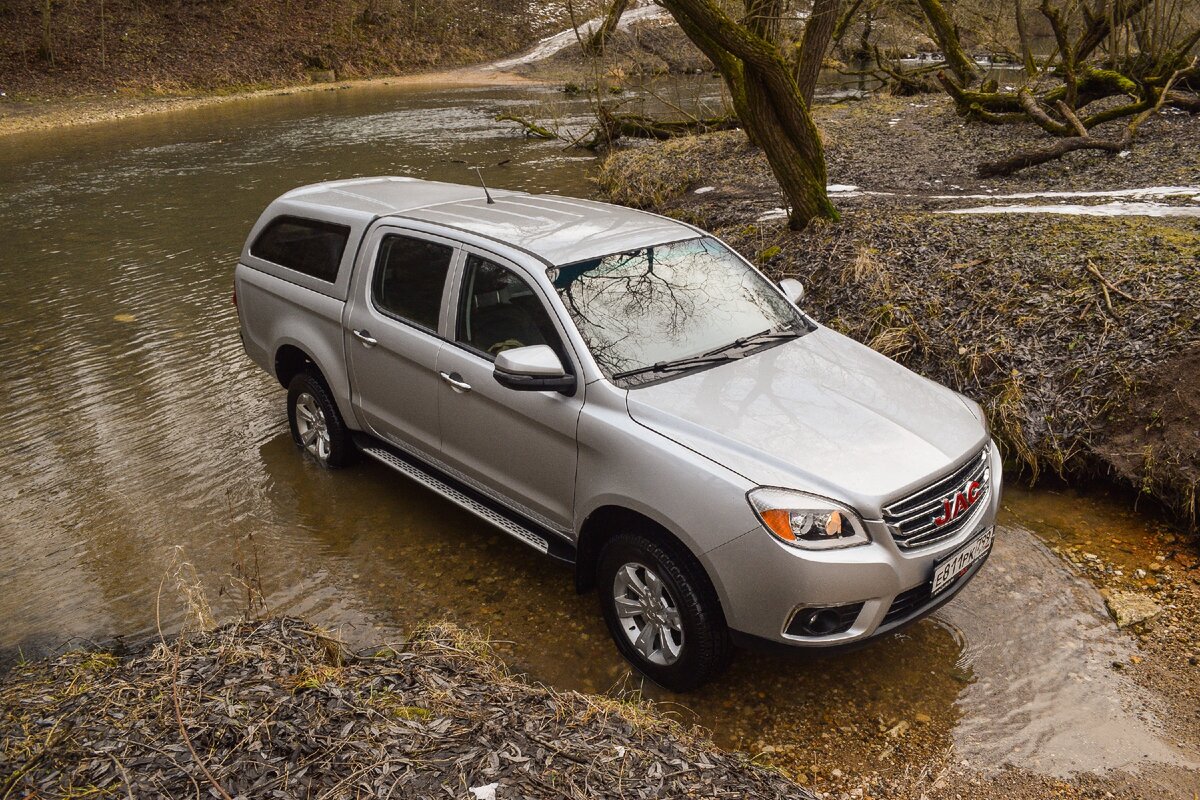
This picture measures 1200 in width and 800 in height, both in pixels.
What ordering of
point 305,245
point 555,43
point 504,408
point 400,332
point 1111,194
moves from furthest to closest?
point 555,43
point 1111,194
point 305,245
point 400,332
point 504,408

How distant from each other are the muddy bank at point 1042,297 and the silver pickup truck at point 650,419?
1698mm

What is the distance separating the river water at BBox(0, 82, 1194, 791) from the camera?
3898mm

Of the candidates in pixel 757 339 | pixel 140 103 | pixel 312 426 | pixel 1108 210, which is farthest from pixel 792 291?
pixel 140 103

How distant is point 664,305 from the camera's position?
454 cm

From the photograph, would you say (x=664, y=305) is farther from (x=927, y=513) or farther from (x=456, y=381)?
(x=927, y=513)

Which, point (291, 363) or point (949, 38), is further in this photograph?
point (949, 38)

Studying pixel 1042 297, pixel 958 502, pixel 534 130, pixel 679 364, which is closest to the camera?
pixel 958 502

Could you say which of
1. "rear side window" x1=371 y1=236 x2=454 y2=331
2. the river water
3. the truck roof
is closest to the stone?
the river water

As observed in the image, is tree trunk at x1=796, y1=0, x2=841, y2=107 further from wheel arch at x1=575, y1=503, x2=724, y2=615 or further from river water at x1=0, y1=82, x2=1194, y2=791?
wheel arch at x1=575, y1=503, x2=724, y2=615

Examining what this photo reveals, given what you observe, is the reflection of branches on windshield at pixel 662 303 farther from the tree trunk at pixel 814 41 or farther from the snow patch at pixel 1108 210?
the tree trunk at pixel 814 41

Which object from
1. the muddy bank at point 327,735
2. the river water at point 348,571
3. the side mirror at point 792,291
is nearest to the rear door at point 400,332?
the river water at point 348,571

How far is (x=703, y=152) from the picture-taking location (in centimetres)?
1488

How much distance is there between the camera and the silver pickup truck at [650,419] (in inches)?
139

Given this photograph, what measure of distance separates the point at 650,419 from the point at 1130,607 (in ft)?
9.18
